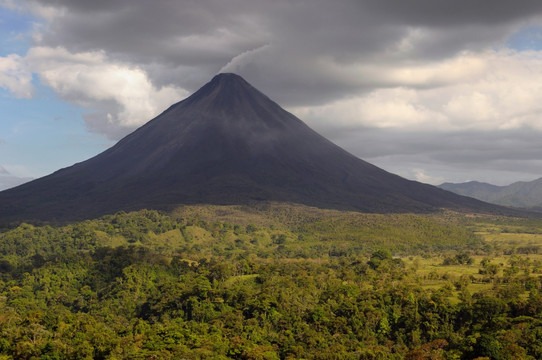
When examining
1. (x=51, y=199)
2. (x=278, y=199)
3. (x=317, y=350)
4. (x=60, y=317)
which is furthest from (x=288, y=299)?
(x=51, y=199)

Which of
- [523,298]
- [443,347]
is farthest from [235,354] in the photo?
[523,298]

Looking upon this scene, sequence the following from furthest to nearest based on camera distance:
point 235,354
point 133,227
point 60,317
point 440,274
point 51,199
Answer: point 51,199, point 133,227, point 440,274, point 60,317, point 235,354

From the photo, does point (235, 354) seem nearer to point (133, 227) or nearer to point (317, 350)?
point (317, 350)

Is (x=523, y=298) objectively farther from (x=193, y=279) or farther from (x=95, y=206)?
(x=95, y=206)

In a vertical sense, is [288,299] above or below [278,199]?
below

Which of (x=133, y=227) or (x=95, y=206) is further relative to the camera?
(x=95, y=206)

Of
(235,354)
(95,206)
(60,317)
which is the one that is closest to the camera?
(235,354)
